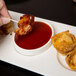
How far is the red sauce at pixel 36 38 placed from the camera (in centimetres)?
117

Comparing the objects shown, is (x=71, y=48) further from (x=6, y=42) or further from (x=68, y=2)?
(x=68, y=2)

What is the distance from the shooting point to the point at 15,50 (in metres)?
1.21

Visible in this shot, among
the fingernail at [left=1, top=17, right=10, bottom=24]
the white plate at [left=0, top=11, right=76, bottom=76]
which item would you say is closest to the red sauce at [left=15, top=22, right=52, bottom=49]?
the white plate at [left=0, top=11, right=76, bottom=76]

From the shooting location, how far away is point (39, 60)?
110 centimetres

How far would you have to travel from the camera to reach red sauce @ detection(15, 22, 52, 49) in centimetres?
117

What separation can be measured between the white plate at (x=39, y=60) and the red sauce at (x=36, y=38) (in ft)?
0.24

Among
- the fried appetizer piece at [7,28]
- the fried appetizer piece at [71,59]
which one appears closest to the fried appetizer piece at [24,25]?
the fried appetizer piece at [7,28]

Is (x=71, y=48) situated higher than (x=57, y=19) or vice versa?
(x=71, y=48)

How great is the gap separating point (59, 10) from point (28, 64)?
80cm

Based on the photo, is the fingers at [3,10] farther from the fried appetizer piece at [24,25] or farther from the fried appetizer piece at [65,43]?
the fried appetizer piece at [65,43]

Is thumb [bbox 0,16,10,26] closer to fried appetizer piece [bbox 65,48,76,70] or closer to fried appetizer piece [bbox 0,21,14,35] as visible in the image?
fried appetizer piece [bbox 0,21,14,35]

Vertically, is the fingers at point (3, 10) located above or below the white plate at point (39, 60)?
above

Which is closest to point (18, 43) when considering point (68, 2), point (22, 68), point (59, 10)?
point (22, 68)

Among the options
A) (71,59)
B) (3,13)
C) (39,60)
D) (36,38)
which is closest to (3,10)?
(3,13)
